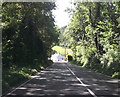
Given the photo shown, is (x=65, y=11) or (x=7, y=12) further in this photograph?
(x=65, y=11)

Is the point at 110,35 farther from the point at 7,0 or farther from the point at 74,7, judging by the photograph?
the point at 74,7

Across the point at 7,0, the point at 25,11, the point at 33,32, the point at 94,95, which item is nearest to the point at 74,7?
the point at 33,32

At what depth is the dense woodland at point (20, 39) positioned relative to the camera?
1880 centimetres

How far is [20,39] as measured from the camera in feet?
79.6

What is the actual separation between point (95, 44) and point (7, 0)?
18857 millimetres

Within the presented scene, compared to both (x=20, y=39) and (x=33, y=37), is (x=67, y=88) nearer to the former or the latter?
(x=20, y=39)

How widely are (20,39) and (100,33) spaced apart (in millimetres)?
9768

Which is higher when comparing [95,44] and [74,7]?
[74,7]

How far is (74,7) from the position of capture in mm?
42781

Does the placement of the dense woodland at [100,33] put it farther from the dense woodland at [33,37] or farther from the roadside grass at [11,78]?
the roadside grass at [11,78]

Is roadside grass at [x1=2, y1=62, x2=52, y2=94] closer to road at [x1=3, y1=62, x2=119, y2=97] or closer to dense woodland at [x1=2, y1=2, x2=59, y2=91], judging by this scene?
dense woodland at [x1=2, y1=2, x2=59, y2=91]

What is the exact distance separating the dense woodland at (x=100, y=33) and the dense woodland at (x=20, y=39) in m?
6.96

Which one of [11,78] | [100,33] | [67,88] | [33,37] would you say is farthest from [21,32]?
[67,88]

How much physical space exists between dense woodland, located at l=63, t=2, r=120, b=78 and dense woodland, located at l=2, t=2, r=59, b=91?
6.96 m
